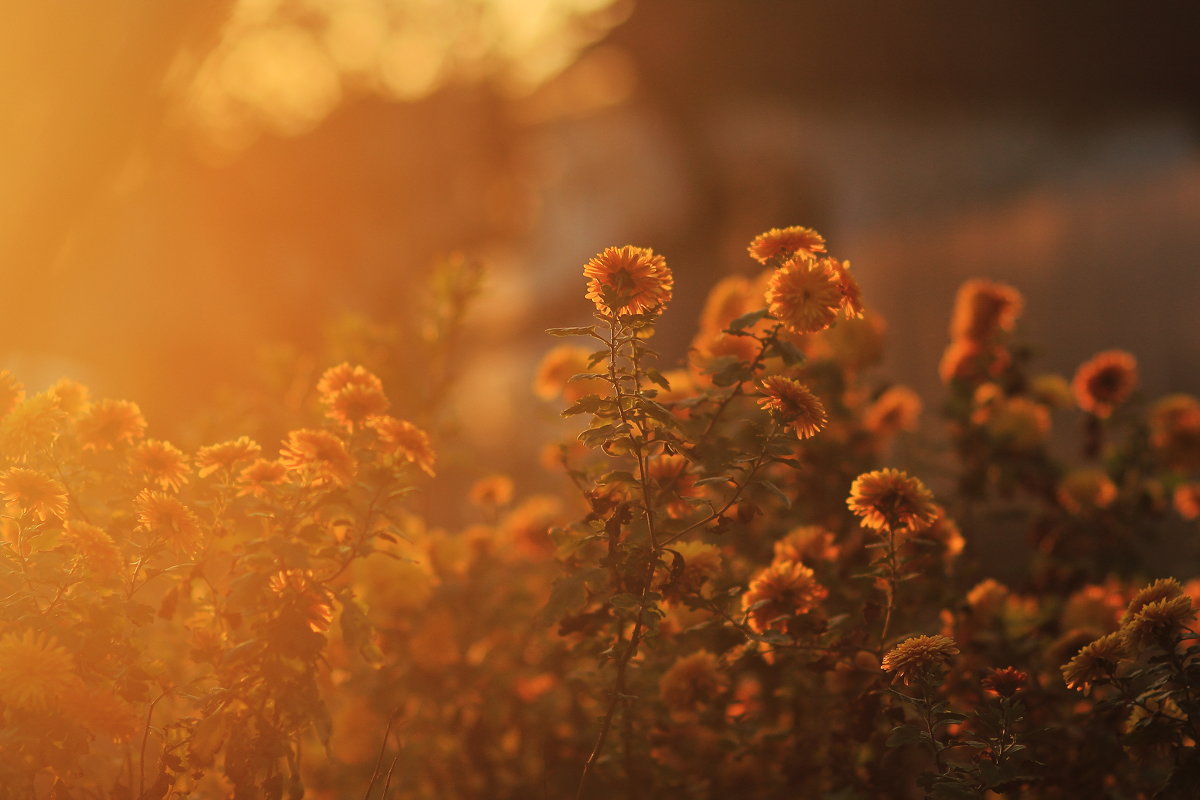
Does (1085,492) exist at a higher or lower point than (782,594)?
higher

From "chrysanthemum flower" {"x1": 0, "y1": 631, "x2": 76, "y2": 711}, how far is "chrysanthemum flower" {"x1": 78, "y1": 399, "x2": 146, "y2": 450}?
0.40m

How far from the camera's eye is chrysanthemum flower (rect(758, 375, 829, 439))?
165 centimetres

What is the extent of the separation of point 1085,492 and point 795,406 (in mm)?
1479

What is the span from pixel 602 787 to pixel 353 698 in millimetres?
705

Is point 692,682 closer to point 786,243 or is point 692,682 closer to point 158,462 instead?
point 786,243

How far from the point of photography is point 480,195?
1086 centimetres

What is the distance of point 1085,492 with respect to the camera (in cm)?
278

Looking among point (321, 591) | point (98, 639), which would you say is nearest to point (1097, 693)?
point (321, 591)

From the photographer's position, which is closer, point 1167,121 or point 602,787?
point 602,787

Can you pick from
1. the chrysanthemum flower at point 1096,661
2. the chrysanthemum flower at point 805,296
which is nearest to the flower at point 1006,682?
the chrysanthemum flower at point 1096,661

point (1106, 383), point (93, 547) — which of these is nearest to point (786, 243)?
point (93, 547)

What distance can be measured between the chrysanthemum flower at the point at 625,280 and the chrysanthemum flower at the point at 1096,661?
81cm

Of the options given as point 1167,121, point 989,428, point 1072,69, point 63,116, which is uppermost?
point 1072,69

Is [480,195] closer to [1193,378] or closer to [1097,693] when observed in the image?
[1193,378]
